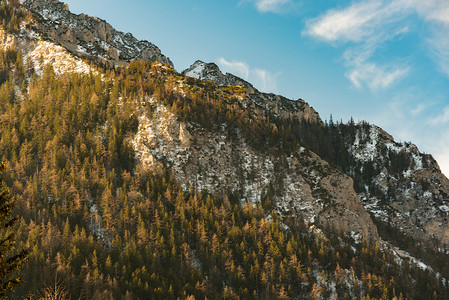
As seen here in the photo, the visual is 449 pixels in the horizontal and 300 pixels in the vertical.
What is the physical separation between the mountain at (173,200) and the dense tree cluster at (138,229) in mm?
464

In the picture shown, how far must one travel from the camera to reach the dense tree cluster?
101m

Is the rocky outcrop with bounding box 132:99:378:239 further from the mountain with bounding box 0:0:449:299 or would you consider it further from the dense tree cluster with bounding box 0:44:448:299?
the dense tree cluster with bounding box 0:44:448:299

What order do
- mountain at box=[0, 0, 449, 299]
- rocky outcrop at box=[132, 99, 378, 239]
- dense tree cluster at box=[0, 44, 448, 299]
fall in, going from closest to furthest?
1. dense tree cluster at box=[0, 44, 448, 299]
2. mountain at box=[0, 0, 449, 299]
3. rocky outcrop at box=[132, 99, 378, 239]

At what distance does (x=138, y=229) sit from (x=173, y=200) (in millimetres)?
21025

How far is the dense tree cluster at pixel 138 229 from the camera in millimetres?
100688

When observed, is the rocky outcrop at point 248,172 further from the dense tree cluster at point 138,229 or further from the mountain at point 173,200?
the dense tree cluster at point 138,229

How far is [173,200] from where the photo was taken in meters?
133

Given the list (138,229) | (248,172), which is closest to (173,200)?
(138,229)

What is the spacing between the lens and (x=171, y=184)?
140 m

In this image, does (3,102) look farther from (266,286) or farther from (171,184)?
(266,286)

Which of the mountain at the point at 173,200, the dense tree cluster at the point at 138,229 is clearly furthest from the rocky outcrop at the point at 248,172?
the dense tree cluster at the point at 138,229

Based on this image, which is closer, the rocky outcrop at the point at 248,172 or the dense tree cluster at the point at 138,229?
the dense tree cluster at the point at 138,229

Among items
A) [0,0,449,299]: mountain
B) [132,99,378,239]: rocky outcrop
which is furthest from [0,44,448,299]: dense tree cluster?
[132,99,378,239]: rocky outcrop

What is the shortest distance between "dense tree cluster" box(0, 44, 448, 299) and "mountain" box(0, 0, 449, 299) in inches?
18.3
